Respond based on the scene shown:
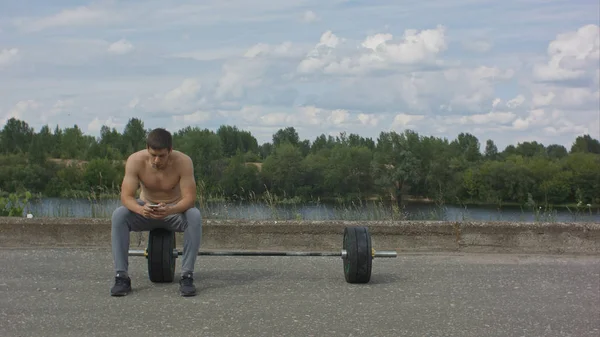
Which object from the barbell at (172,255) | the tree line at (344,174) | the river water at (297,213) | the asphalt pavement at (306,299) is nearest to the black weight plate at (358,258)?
the barbell at (172,255)

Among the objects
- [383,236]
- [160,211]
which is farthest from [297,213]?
[160,211]

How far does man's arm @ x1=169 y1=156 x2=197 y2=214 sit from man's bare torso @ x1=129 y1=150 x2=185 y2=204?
47mm

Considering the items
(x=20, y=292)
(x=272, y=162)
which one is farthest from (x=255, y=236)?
(x=272, y=162)

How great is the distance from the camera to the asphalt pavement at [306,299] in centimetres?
511

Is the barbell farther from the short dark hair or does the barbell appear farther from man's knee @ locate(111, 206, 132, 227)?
the short dark hair

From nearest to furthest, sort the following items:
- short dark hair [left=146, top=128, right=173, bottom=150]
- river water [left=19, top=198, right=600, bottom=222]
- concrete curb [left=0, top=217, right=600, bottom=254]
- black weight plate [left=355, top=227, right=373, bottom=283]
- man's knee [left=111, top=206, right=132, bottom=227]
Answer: short dark hair [left=146, top=128, right=173, bottom=150], man's knee [left=111, top=206, right=132, bottom=227], black weight plate [left=355, top=227, right=373, bottom=283], concrete curb [left=0, top=217, right=600, bottom=254], river water [left=19, top=198, right=600, bottom=222]

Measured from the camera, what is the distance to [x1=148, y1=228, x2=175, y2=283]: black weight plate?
→ 639 centimetres

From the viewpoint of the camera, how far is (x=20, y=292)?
6109 mm

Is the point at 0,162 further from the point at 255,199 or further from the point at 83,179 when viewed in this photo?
the point at 255,199

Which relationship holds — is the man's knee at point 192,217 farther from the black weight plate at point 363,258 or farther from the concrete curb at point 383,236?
the concrete curb at point 383,236

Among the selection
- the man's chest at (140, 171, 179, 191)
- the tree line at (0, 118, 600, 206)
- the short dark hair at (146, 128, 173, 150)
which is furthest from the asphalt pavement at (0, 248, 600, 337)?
the tree line at (0, 118, 600, 206)

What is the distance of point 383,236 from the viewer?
28.0 ft

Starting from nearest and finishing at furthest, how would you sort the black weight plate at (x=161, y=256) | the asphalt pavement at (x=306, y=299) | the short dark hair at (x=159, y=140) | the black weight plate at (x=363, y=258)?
1. the asphalt pavement at (x=306, y=299)
2. the short dark hair at (x=159, y=140)
3. the black weight plate at (x=161, y=256)
4. the black weight plate at (x=363, y=258)

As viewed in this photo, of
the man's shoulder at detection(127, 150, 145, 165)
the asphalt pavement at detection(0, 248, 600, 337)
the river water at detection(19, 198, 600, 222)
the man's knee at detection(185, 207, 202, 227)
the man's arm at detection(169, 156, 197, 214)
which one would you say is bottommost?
the asphalt pavement at detection(0, 248, 600, 337)
